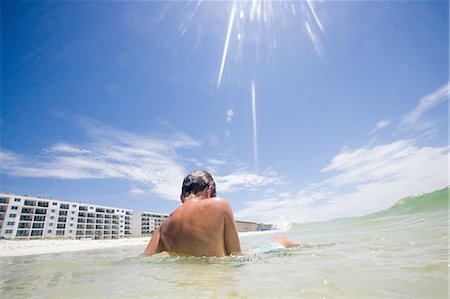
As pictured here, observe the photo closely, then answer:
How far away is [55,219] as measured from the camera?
6225 cm

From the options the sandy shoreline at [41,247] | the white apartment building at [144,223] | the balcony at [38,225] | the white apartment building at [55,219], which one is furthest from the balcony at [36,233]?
the sandy shoreline at [41,247]

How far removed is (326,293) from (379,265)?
1.24m

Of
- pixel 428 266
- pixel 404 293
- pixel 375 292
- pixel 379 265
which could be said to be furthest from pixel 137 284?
pixel 428 266

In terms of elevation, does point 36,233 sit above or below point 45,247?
above

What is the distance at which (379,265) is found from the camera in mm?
2271

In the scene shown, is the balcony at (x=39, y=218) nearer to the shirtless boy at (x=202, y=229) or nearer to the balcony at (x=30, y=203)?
the balcony at (x=30, y=203)

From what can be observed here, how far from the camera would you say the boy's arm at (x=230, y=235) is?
2.99m

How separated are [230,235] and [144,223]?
97.5m

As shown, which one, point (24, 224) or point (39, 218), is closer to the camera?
point (24, 224)

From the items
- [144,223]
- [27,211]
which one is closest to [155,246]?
[27,211]

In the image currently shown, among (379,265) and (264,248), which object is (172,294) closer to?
(379,265)

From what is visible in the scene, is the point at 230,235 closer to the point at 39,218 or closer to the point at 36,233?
the point at 39,218

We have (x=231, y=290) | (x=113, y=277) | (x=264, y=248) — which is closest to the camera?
(x=231, y=290)

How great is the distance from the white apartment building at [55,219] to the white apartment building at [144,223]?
16.1ft
